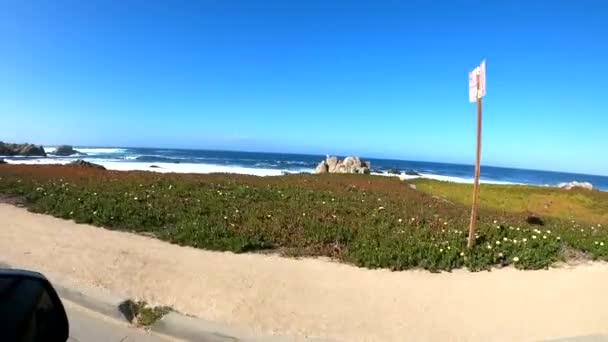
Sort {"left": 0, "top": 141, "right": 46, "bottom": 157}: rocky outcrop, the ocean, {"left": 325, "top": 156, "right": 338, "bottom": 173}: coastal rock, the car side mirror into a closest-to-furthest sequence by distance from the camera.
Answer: the car side mirror, {"left": 325, "top": 156, "right": 338, "bottom": 173}: coastal rock, the ocean, {"left": 0, "top": 141, "right": 46, "bottom": 157}: rocky outcrop

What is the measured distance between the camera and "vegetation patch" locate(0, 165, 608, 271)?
7719 mm

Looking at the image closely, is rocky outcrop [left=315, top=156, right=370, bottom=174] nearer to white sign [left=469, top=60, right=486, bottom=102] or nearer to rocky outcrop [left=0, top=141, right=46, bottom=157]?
white sign [left=469, top=60, right=486, bottom=102]

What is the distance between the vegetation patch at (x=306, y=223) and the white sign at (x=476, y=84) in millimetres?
2578

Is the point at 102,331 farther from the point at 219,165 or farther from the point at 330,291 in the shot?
the point at 219,165

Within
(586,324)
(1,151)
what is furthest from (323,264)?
(1,151)

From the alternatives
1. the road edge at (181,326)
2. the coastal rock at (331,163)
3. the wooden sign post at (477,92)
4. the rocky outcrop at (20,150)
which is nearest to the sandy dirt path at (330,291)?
the road edge at (181,326)

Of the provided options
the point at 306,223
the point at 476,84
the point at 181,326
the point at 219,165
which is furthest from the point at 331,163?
the point at 181,326

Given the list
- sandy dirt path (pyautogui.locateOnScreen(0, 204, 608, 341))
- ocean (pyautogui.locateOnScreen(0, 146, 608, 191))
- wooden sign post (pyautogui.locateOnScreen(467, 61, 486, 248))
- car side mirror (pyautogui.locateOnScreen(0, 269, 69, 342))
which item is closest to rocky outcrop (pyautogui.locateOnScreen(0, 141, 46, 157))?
ocean (pyautogui.locateOnScreen(0, 146, 608, 191))

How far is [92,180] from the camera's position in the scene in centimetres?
1584

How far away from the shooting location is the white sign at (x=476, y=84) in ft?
25.0

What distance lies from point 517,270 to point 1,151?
68.7 metres

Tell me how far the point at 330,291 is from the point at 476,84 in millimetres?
4405

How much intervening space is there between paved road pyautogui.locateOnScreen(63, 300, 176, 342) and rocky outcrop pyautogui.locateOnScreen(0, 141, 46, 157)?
67.0 meters

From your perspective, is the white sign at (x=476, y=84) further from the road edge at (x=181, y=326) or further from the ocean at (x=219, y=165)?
Result: the ocean at (x=219, y=165)
